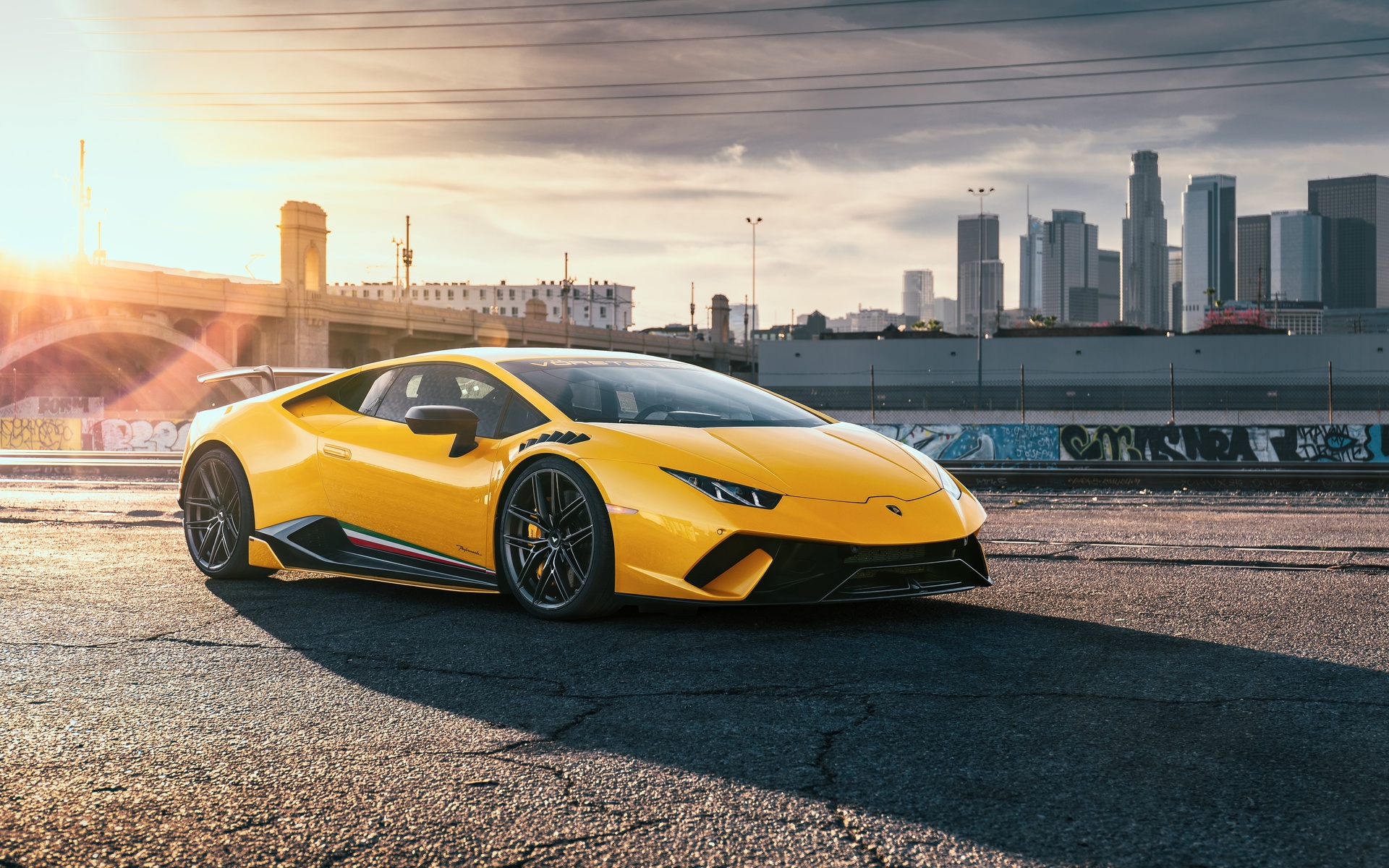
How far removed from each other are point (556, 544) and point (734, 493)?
0.83m

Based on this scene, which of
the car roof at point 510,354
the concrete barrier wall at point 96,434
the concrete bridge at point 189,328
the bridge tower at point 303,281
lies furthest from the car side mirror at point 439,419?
the bridge tower at point 303,281

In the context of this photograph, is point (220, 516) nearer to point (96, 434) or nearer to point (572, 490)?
point (572, 490)

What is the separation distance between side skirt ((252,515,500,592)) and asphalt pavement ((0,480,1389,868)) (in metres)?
0.14

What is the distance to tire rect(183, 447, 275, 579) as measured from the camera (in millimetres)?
6289

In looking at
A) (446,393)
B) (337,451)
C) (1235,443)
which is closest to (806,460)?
(446,393)

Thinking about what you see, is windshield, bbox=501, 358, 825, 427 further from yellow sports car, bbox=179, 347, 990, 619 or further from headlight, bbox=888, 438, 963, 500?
headlight, bbox=888, 438, 963, 500

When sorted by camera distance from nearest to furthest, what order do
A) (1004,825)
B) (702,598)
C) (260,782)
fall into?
(1004,825), (260,782), (702,598)

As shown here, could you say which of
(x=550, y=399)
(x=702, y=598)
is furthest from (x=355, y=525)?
(x=702, y=598)

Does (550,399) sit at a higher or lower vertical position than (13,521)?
higher

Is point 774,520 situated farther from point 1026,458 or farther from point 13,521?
point 1026,458

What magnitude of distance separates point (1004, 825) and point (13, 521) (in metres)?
9.40

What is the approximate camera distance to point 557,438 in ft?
16.9

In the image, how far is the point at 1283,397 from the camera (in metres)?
48.7

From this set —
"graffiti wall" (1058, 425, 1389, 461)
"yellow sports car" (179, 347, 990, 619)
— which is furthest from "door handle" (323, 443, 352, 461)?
"graffiti wall" (1058, 425, 1389, 461)
